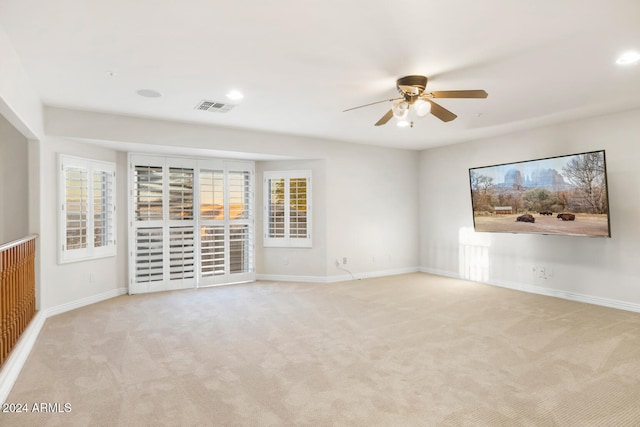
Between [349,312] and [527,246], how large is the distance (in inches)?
129

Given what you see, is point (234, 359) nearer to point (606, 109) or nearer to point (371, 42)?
point (371, 42)

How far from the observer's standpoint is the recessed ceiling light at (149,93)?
12.9ft

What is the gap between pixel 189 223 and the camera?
606cm

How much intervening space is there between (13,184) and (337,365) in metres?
4.47

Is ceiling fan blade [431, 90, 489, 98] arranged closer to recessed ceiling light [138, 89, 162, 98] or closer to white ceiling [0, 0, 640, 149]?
white ceiling [0, 0, 640, 149]

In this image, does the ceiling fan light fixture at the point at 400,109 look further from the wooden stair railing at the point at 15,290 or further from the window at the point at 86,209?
the window at the point at 86,209

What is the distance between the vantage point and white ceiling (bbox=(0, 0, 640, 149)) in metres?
2.41

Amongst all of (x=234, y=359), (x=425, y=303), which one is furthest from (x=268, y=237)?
(x=234, y=359)

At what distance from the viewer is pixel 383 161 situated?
723 cm

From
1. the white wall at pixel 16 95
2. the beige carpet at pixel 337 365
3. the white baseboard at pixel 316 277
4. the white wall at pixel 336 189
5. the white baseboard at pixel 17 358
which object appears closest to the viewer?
the beige carpet at pixel 337 365

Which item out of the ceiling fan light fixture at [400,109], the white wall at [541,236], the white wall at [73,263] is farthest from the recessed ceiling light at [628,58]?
the white wall at [73,263]

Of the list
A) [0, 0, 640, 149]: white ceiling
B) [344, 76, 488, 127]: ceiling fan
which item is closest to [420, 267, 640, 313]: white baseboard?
[0, 0, 640, 149]: white ceiling

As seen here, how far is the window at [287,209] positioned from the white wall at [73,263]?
235cm

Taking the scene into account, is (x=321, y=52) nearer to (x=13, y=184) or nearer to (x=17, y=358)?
(x=17, y=358)
